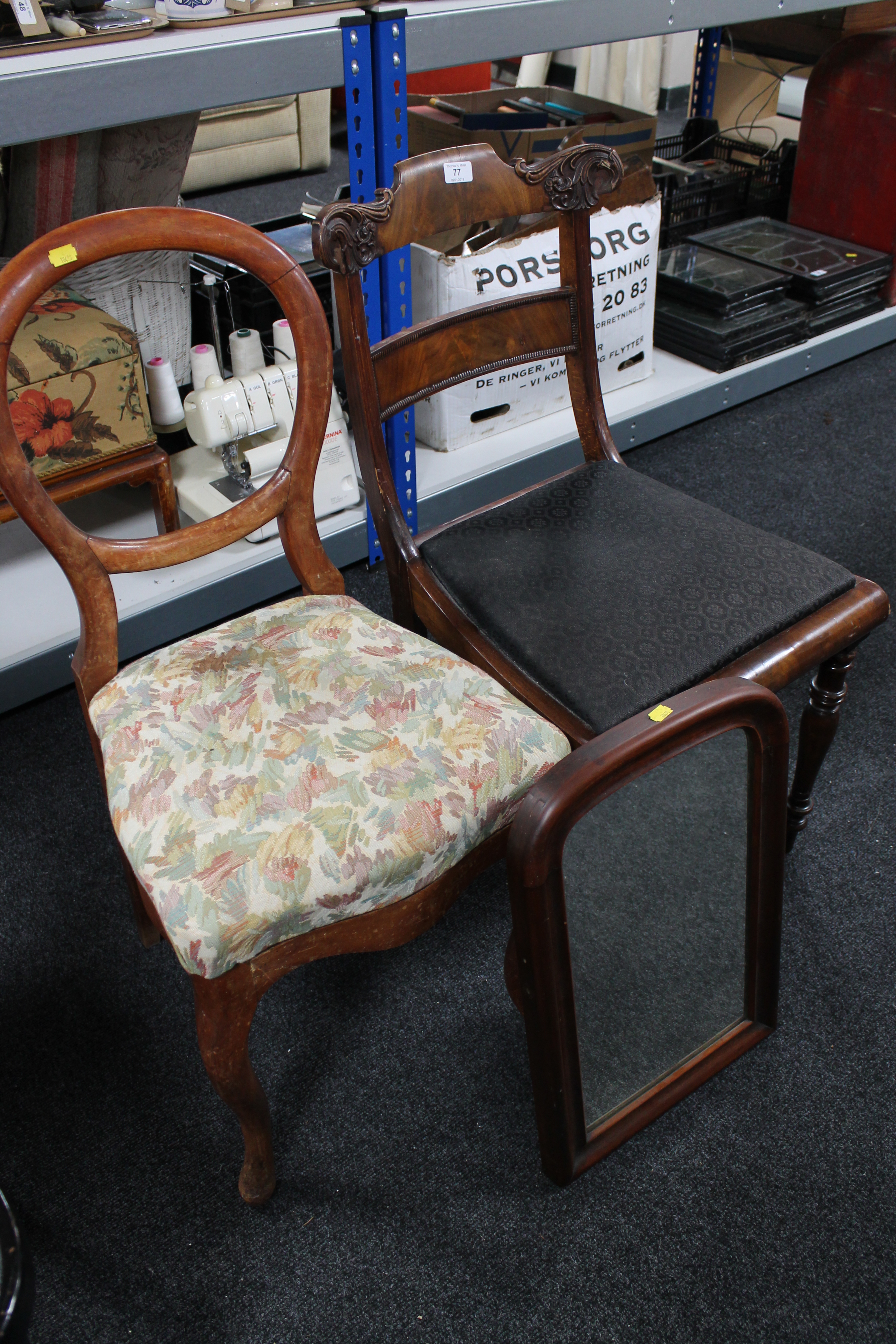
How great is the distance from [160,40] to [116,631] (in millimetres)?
756

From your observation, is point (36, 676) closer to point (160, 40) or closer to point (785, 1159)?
point (160, 40)

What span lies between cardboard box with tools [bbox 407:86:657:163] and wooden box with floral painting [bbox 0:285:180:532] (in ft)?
2.79

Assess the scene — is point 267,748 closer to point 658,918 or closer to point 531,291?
point 658,918

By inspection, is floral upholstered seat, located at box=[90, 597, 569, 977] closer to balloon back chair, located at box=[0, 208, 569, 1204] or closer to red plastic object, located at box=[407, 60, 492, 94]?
balloon back chair, located at box=[0, 208, 569, 1204]

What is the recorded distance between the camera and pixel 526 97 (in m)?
2.39

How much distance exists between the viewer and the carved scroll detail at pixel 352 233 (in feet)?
3.23

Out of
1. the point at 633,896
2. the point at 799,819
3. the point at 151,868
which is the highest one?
the point at 151,868

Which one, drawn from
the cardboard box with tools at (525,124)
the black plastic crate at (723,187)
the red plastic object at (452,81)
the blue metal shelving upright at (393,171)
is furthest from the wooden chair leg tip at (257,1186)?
the red plastic object at (452,81)

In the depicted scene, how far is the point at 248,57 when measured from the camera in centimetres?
123

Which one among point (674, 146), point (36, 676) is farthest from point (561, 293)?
point (674, 146)

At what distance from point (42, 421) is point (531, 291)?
82 centimetres

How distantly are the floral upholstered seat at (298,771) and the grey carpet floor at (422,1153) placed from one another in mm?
365

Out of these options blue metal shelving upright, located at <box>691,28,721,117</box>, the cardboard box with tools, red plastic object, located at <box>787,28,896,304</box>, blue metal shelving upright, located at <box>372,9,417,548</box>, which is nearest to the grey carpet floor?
blue metal shelving upright, located at <box>372,9,417,548</box>

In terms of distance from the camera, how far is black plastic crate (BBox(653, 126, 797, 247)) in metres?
2.53
